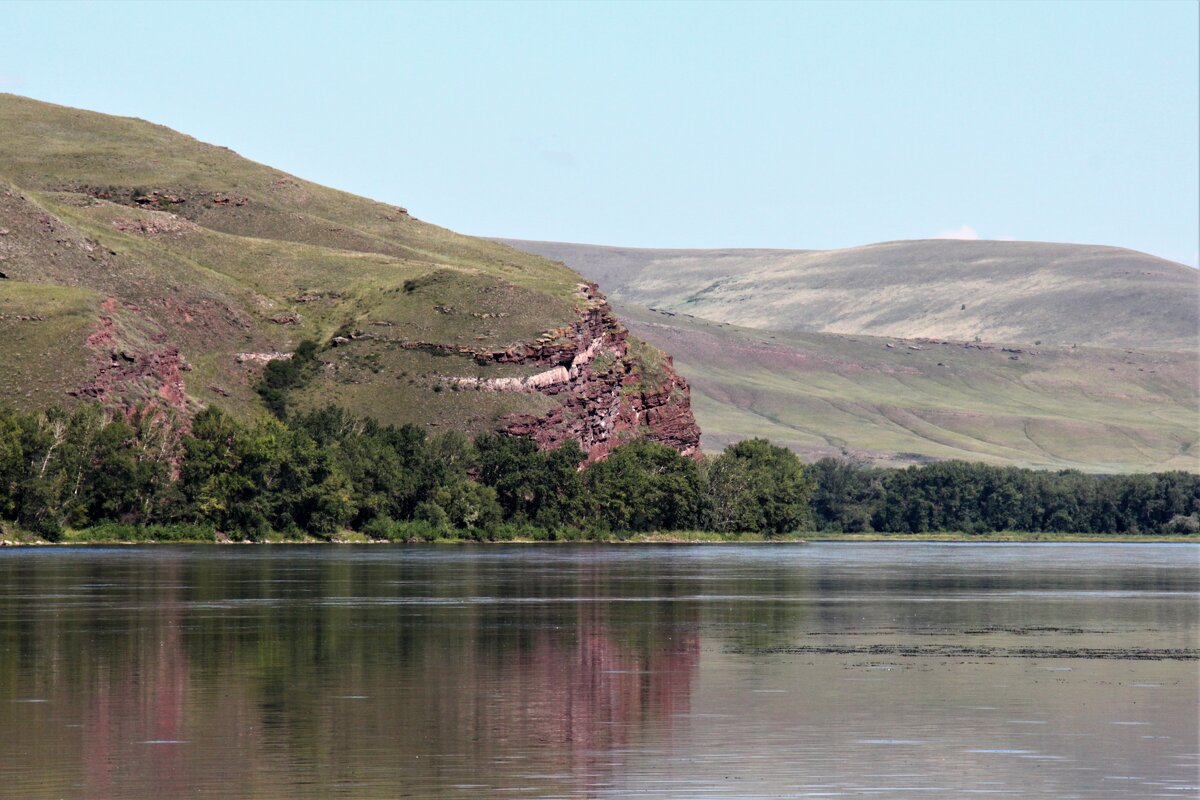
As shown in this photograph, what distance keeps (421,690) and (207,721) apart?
5.73 metres

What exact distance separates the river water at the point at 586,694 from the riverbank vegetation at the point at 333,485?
67549mm

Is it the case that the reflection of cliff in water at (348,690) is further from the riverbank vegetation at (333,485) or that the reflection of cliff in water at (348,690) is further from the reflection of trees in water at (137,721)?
the riverbank vegetation at (333,485)

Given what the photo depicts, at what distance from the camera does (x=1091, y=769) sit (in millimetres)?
26797

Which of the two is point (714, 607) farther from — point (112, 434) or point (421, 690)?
point (112, 434)

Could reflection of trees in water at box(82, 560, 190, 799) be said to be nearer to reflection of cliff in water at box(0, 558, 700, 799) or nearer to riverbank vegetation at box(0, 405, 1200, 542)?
reflection of cliff in water at box(0, 558, 700, 799)

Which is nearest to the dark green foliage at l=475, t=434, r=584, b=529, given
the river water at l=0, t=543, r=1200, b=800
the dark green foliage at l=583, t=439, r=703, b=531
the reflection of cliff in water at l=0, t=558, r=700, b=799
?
the dark green foliage at l=583, t=439, r=703, b=531

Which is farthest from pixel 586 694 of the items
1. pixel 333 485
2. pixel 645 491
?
pixel 645 491

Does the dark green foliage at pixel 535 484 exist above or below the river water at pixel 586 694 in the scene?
below

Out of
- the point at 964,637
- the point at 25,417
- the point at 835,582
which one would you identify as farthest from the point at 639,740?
the point at 25,417

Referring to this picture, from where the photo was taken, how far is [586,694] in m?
35.8

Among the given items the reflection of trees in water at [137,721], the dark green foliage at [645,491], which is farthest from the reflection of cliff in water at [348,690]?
the dark green foliage at [645,491]

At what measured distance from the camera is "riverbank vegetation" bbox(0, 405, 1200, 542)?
137875 millimetres

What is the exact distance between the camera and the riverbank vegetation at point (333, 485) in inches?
5428

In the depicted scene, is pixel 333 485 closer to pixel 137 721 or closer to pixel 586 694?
pixel 586 694
